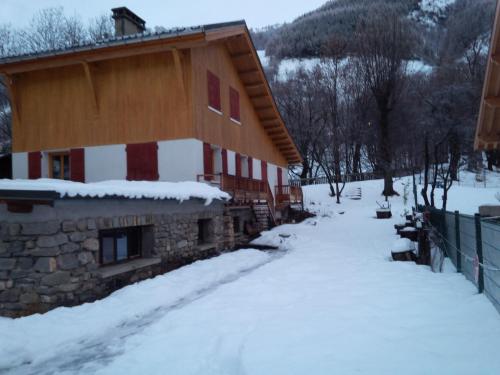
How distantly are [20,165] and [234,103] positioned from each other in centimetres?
868

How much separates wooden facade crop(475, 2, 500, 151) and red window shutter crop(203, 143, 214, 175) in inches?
315

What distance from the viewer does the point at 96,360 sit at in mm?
4578

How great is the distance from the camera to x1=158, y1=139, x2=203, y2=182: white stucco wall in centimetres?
1255

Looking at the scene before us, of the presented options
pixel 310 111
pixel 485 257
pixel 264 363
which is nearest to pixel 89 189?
pixel 264 363

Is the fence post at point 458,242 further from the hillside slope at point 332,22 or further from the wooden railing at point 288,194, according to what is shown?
the hillside slope at point 332,22

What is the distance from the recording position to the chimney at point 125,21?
585 inches

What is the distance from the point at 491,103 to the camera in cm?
749

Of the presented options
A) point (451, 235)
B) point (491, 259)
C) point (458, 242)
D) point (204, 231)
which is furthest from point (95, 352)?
point (451, 235)

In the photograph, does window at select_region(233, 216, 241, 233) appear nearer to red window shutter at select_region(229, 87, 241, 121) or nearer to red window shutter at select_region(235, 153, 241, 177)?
red window shutter at select_region(235, 153, 241, 177)

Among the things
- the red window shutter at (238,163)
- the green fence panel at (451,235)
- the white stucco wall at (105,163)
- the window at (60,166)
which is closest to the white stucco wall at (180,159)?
the white stucco wall at (105,163)

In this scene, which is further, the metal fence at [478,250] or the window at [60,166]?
the window at [60,166]

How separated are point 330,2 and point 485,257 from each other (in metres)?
84.1

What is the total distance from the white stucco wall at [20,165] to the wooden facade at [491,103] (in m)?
14.8

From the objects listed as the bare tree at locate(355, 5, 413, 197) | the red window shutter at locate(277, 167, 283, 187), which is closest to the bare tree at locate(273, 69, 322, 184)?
the bare tree at locate(355, 5, 413, 197)
